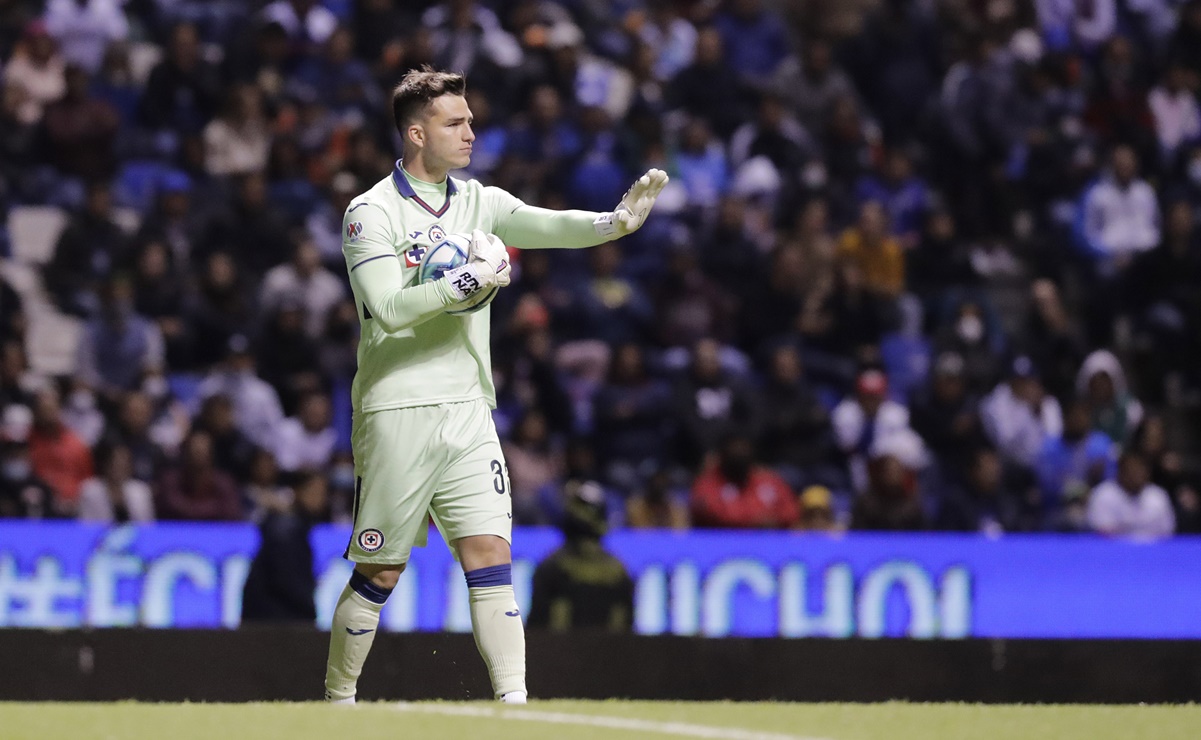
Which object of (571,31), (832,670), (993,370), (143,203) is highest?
(571,31)

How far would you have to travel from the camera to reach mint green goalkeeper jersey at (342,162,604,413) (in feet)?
20.9

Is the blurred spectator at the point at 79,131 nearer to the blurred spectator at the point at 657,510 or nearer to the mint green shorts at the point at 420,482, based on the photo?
the blurred spectator at the point at 657,510

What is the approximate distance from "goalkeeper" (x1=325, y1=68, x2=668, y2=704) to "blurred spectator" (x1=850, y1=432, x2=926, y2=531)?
20.2 feet

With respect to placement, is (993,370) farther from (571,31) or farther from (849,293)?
(571,31)

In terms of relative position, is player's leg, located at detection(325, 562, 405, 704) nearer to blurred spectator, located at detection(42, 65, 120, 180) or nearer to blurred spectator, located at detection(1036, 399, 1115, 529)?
blurred spectator, located at detection(1036, 399, 1115, 529)

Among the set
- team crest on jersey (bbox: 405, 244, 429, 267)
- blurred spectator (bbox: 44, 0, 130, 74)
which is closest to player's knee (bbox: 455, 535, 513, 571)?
team crest on jersey (bbox: 405, 244, 429, 267)

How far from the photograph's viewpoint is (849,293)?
47.0 feet

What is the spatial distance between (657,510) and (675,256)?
8.66 feet

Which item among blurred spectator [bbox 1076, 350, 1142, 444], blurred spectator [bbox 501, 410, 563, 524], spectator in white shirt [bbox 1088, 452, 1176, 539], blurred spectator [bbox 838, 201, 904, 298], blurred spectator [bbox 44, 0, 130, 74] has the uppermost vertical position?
blurred spectator [bbox 44, 0, 130, 74]

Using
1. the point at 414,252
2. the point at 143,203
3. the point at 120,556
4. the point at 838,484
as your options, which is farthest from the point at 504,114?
the point at 414,252

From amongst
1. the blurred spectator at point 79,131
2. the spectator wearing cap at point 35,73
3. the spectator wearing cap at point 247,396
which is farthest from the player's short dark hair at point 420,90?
the spectator wearing cap at point 35,73

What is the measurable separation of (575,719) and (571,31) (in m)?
11.1

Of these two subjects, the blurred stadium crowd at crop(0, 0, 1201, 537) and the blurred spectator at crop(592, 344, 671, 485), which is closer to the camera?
the blurred stadium crowd at crop(0, 0, 1201, 537)

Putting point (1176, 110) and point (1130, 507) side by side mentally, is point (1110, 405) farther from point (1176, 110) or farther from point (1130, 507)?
point (1176, 110)
